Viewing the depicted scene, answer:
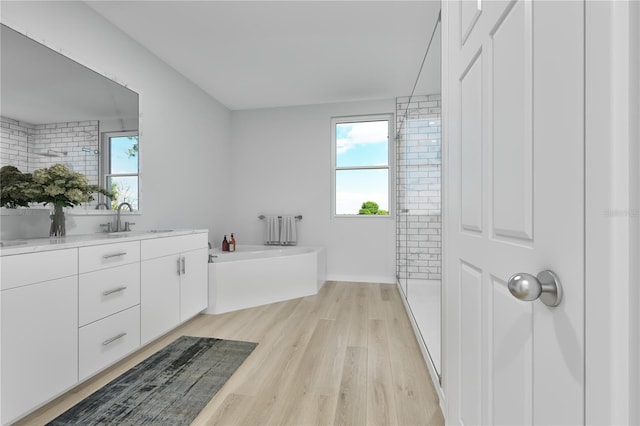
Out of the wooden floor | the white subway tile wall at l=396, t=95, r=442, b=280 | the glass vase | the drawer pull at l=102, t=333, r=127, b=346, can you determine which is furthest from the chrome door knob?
the glass vase

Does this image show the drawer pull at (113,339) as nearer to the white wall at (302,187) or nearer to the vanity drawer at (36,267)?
the vanity drawer at (36,267)

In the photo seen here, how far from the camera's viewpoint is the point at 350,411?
4.81ft

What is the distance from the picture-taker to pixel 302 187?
439 centimetres

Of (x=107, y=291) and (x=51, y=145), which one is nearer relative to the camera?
(x=107, y=291)

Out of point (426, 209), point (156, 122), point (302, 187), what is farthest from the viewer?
point (302, 187)

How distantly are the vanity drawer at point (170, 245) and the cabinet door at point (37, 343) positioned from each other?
1.76 feet

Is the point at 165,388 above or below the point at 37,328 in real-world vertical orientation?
below

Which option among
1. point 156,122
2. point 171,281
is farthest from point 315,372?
point 156,122

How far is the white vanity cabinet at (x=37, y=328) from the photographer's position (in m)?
1.28

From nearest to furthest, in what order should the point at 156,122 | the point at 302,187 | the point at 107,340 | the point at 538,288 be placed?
1. the point at 538,288
2. the point at 107,340
3. the point at 156,122
4. the point at 302,187

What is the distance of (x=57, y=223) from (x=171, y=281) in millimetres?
828

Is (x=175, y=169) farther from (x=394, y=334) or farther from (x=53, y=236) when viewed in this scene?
(x=394, y=334)

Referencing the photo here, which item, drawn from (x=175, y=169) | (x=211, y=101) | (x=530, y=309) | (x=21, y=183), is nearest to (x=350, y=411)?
(x=530, y=309)

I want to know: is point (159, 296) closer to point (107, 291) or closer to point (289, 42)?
point (107, 291)
